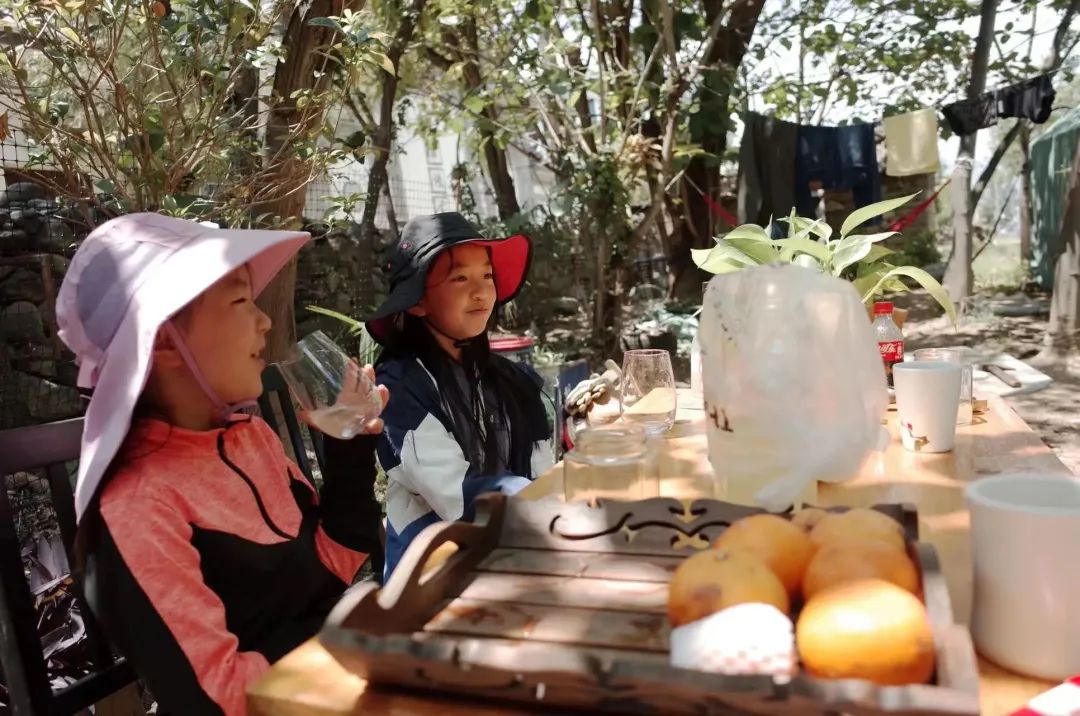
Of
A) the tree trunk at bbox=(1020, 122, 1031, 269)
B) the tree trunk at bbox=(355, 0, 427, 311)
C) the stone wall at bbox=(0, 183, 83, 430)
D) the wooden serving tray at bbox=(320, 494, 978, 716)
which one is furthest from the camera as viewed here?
the tree trunk at bbox=(1020, 122, 1031, 269)

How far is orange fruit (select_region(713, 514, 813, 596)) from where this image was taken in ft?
2.34

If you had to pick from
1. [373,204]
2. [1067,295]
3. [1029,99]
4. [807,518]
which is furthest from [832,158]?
[807,518]

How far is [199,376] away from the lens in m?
1.25

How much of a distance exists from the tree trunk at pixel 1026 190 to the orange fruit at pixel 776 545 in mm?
14415

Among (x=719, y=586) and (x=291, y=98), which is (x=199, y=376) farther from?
(x=291, y=98)

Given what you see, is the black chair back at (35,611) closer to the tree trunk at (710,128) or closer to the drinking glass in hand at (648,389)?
the drinking glass in hand at (648,389)

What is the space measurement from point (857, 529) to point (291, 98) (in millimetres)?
2712

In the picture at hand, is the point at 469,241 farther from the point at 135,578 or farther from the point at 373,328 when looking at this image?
the point at 135,578

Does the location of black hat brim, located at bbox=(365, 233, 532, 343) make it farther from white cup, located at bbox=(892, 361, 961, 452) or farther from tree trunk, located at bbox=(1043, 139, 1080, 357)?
tree trunk, located at bbox=(1043, 139, 1080, 357)

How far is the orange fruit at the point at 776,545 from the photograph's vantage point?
712 millimetres

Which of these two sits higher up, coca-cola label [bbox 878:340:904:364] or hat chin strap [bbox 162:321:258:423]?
hat chin strap [bbox 162:321:258:423]

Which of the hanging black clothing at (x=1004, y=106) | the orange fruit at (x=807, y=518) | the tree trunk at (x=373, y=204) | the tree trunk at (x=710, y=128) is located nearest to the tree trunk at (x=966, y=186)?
the hanging black clothing at (x=1004, y=106)

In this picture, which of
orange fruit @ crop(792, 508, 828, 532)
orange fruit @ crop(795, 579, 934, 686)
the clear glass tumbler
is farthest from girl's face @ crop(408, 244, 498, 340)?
orange fruit @ crop(795, 579, 934, 686)

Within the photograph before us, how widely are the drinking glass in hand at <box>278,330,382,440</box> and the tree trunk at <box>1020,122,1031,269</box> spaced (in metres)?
14.2
